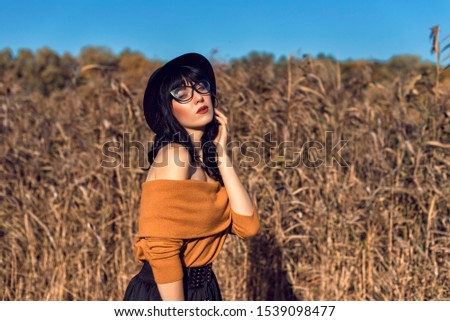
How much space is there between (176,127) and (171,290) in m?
0.66

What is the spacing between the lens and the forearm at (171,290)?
7.10 feet

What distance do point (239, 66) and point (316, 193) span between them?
5.77ft

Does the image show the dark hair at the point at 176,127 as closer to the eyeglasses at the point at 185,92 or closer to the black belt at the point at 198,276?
the eyeglasses at the point at 185,92

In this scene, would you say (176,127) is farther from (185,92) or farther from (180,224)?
(180,224)

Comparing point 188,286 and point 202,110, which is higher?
point 202,110

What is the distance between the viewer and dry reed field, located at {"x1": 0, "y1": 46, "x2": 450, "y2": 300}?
4371mm

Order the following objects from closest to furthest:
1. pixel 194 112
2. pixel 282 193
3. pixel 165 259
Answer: pixel 165 259 < pixel 194 112 < pixel 282 193

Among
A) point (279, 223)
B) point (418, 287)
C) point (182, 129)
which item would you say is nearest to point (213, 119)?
point (182, 129)

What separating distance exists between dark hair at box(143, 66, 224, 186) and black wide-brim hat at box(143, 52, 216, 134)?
0.06 feet

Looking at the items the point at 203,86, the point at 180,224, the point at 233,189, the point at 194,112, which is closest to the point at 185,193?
the point at 180,224

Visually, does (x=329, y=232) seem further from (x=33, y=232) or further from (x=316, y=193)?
(x=33, y=232)

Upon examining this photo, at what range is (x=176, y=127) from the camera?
2363mm

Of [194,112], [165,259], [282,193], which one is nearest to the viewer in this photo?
[165,259]

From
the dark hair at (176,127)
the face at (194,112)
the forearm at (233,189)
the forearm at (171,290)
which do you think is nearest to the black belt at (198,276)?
the forearm at (171,290)
